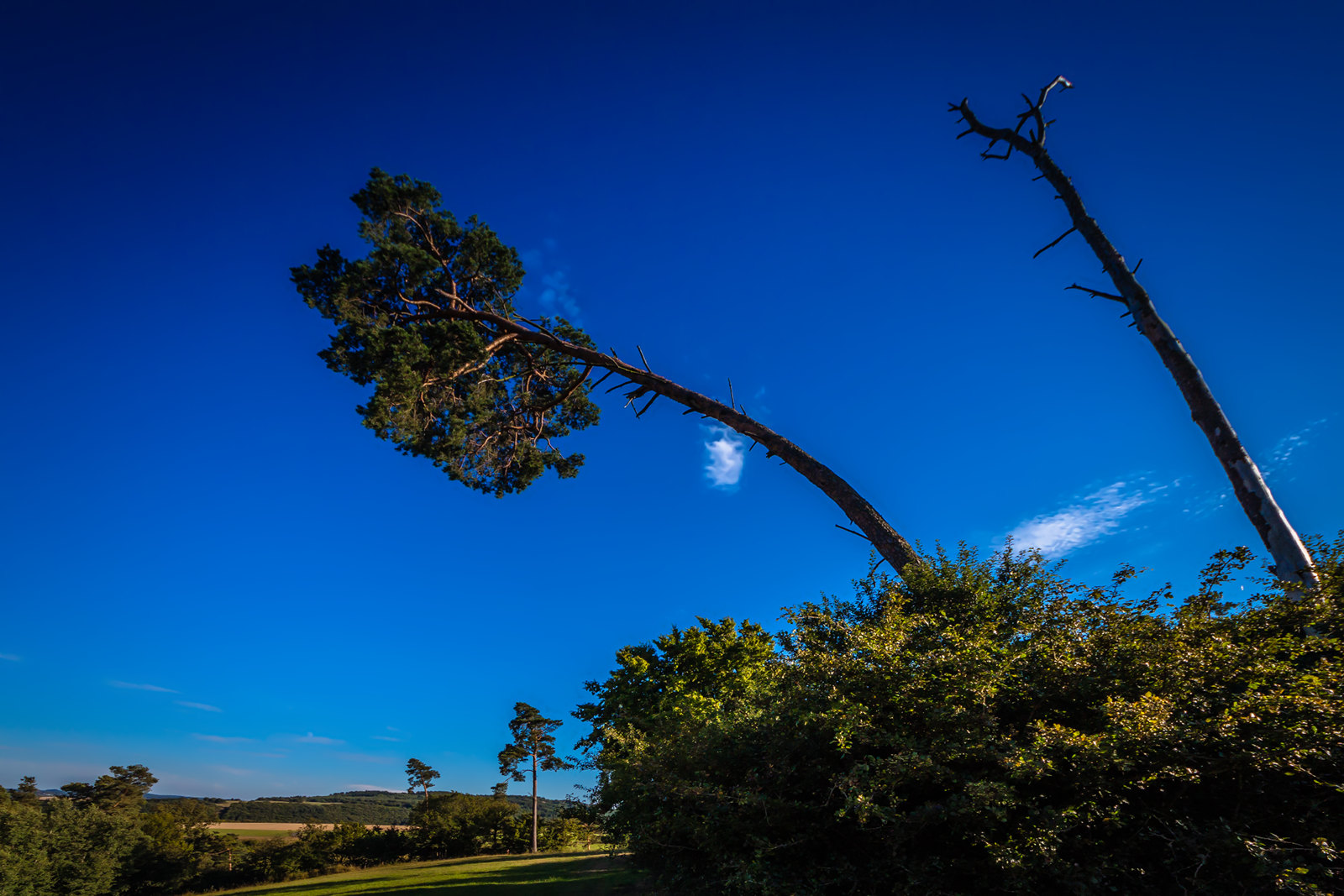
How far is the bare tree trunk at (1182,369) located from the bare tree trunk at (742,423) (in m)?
4.57

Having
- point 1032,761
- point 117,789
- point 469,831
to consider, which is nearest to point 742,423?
point 1032,761

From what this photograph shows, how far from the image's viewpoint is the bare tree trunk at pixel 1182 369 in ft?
21.9

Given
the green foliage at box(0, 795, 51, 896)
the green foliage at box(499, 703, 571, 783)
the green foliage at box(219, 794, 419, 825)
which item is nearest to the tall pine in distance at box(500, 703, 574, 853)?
the green foliage at box(499, 703, 571, 783)

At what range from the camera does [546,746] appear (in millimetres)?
53906

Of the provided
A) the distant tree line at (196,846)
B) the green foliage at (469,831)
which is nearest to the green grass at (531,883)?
the distant tree line at (196,846)

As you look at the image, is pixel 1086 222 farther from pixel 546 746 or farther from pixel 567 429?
pixel 546 746

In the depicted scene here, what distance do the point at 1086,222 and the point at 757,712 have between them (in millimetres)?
10236

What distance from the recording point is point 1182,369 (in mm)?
8078

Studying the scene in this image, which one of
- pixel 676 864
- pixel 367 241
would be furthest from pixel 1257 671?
pixel 367 241

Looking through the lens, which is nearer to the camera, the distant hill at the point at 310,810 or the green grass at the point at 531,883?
the green grass at the point at 531,883

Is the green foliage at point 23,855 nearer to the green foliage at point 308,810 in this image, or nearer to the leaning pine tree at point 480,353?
the leaning pine tree at point 480,353

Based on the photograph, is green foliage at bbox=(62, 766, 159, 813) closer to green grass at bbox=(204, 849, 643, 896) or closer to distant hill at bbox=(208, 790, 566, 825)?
distant hill at bbox=(208, 790, 566, 825)

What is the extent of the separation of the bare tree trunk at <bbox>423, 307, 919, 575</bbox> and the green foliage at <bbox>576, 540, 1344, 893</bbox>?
14.5 ft

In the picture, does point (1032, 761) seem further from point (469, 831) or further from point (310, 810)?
point (310, 810)
